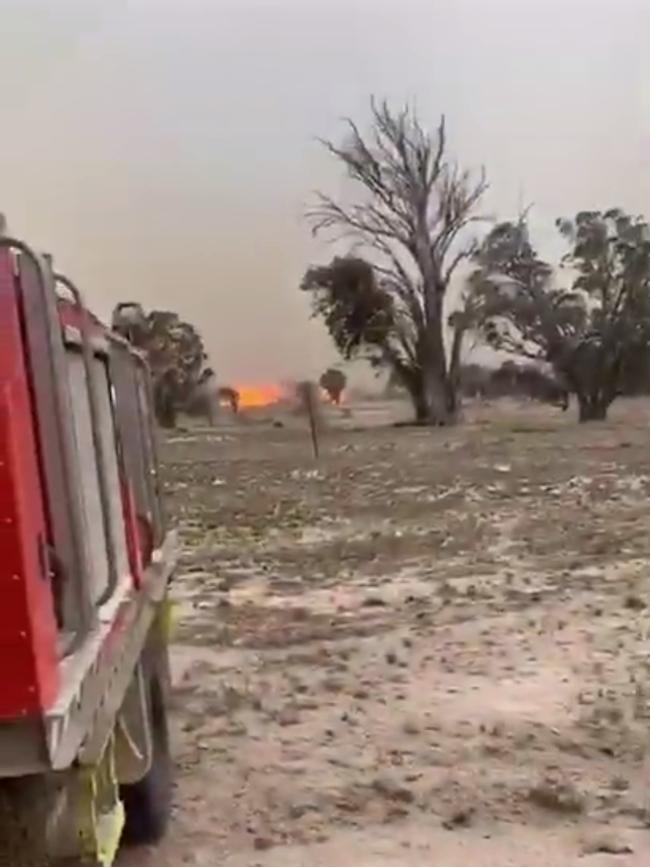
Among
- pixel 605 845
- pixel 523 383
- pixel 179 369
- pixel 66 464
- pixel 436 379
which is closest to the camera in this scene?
pixel 66 464

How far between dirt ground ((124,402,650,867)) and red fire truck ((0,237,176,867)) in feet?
4.64

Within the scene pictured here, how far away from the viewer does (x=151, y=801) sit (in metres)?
4.98

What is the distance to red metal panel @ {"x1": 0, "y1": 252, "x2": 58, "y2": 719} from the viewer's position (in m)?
2.55

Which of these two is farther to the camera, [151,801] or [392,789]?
[392,789]

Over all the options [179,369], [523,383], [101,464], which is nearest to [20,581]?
[101,464]

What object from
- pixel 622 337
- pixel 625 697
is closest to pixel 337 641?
pixel 625 697

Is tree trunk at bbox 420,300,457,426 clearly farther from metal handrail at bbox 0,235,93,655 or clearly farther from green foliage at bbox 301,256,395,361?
metal handrail at bbox 0,235,93,655

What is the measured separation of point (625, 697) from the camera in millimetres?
6738

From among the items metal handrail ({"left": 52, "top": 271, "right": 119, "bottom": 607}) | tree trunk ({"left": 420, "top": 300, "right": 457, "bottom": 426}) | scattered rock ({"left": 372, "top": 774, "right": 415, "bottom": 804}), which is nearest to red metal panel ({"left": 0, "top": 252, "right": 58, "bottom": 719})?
metal handrail ({"left": 52, "top": 271, "right": 119, "bottom": 607})

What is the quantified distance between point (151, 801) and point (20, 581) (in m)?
2.59

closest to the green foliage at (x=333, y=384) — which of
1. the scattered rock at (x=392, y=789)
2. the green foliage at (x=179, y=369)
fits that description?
the green foliage at (x=179, y=369)

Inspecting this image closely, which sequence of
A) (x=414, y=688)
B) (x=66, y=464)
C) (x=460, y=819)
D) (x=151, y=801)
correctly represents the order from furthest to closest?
(x=414, y=688)
(x=460, y=819)
(x=151, y=801)
(x=66, y=464)

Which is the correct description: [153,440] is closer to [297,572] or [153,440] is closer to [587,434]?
[297,572]

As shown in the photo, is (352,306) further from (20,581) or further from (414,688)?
(20,581)
